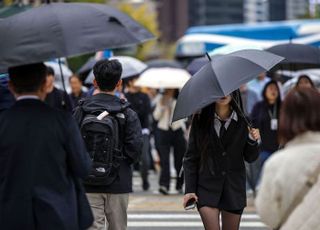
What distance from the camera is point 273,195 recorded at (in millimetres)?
4457

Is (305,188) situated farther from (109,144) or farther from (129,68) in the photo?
(129,68)

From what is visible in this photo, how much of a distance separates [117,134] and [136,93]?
7368mm

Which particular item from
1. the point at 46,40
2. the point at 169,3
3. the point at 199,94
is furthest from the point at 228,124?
the point at 169,3

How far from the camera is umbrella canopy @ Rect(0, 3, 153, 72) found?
5000 mm

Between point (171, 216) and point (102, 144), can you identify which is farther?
point (171, 216)

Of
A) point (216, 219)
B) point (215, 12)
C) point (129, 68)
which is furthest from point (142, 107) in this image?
point (215, 12)

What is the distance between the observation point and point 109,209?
6.80 meters

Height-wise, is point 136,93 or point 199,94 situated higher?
point 199,94

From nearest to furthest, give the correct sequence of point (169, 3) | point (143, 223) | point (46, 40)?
point (46, 40)
point (143, 223)
point (169, 3)

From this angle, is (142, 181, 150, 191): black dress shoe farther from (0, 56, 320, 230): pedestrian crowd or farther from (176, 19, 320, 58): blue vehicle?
(176, 19, 320, 58): blue vehicle

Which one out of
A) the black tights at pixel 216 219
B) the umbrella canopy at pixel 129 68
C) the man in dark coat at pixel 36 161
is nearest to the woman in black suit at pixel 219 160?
the black tights at pixel 216 219

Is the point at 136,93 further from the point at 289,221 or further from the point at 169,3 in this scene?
the point at 169,3

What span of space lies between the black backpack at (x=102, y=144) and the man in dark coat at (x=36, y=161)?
1.40m

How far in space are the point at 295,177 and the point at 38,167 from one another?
1498 mm
